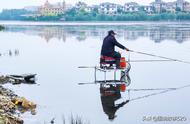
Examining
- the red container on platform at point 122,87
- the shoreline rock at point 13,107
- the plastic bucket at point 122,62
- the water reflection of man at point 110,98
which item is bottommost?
the red container on platform at point 122,87

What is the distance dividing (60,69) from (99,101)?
11.3 meters

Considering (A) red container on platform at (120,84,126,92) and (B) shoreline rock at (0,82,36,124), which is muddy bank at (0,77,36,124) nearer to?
(B) shoreline rock at (0,82,36,124)

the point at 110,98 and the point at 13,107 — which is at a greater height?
the point at 13,107

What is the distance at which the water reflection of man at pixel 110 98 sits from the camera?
16644mm

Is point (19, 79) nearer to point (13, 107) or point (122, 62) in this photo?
point (122, 62)

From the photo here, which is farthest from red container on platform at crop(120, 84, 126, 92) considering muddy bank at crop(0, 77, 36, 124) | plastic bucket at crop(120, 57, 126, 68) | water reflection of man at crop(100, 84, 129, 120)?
muddy bank at crop(0, 77, 36, 124)

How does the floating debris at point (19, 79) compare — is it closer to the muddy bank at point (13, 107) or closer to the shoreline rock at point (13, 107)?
the muddy bank at point (13, 107)

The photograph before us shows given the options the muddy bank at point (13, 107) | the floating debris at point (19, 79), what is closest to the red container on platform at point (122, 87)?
the floating debris at point (19, 79)

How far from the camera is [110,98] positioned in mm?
18797

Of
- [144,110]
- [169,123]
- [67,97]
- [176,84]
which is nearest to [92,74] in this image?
[176,84]

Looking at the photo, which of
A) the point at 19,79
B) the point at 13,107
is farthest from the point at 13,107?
the point at 19,79

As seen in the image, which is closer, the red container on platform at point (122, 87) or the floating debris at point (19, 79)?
the red container on platform at point (122, 87)

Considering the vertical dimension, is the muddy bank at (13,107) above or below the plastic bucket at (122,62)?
below

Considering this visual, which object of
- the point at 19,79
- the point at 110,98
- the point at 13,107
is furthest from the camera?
the point at 19,79
